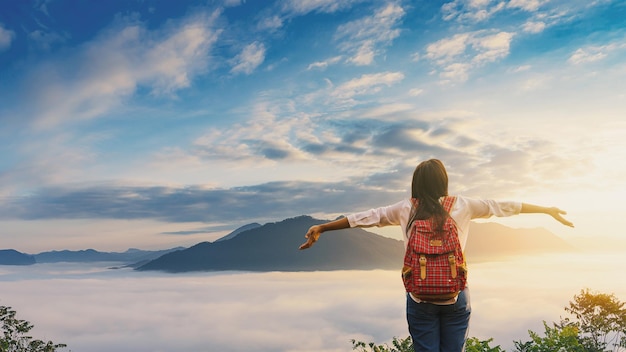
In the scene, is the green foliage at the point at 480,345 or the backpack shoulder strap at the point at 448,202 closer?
the backpack shoulder strap at the point at 448,202

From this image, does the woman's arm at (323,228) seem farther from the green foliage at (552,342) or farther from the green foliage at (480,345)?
the green foliage at (552,342)

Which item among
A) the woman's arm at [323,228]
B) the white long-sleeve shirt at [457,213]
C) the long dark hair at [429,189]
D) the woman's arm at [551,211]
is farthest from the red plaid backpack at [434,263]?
the woman's arm at [551,211]

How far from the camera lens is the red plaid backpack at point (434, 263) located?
383 centimetres

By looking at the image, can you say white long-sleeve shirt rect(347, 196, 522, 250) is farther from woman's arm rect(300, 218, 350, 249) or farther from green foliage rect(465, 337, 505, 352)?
green foliage rect(465, 337, 505, 352)

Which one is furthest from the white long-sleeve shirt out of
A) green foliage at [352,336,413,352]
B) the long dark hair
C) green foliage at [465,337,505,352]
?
green foliage at [352,336,413,352]

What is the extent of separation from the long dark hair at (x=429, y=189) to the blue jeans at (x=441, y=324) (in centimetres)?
60

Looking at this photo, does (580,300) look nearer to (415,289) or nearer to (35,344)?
(415,289)

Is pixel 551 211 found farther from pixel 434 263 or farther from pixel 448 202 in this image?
pixel 434 263

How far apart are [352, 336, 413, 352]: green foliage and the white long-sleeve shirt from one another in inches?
214

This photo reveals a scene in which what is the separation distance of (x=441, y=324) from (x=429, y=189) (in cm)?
100

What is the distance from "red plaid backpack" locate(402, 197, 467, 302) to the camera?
3.83 m

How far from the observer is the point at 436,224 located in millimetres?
3916

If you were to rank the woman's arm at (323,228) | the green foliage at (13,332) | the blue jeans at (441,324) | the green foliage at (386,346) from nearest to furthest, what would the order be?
the blue jeans at (441,324) < the woman's arm at (323,228) < the green foliage at (386,346) < the green foliage at (13,332)

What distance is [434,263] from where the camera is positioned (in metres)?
3.86
